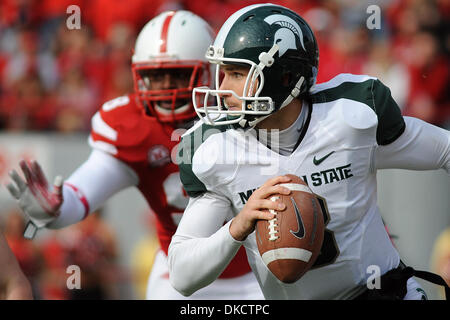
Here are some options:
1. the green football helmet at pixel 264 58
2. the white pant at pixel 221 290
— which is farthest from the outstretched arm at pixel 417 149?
the white pant at pixel 221 290

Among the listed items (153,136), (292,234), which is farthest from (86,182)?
(292,234)

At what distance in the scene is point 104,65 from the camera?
6.92m

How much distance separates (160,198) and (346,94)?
1.22 meters

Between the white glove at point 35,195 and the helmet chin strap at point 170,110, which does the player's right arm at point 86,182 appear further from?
the helmet chin strap at point 170,110

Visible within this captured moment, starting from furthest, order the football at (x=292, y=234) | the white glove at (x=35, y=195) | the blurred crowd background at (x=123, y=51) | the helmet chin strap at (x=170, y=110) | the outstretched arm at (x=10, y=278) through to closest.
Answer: the blurred crowd background at (x=123, y=51) < the helmet chin strap at (x=170, y=110) < the white glove at (x=35, y=195) < the outstretched arm at (x=10, y=278) < the football at (x=292, y=234)

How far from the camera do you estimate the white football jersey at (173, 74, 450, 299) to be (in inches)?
102

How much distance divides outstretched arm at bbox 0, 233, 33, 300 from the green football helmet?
0.81m

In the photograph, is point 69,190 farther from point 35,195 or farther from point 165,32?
point 165,32

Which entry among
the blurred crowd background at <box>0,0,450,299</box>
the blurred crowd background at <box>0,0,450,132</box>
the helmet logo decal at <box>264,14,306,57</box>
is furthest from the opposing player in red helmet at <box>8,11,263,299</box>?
the blurred crowd background at <box>0,0,450,132</box>

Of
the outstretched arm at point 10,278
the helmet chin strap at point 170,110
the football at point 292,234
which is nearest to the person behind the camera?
the football at point 292,234

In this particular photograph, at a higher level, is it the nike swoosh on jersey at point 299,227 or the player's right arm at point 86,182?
the nike swoosh on jersey at point 299,227

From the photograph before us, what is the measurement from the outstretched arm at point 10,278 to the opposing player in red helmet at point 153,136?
0.85m

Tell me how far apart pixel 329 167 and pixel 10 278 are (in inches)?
45.3

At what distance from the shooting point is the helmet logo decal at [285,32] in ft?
8.47
